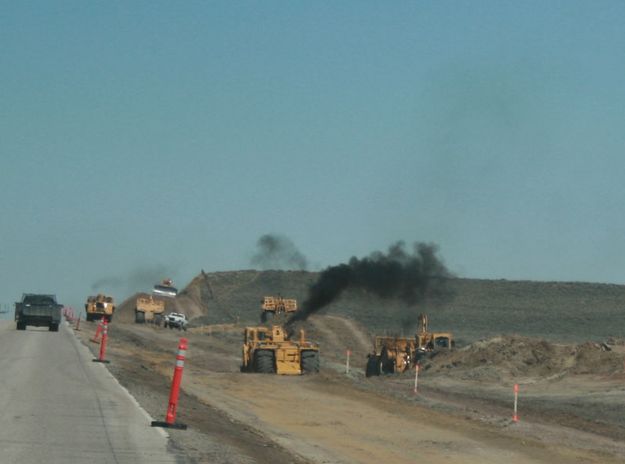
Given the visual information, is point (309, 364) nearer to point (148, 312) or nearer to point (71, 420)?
point (71, 420)

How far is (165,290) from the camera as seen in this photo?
118812 millimetres

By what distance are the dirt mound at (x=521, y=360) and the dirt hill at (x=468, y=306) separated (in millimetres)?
30256

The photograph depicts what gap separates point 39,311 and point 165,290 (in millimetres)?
52334

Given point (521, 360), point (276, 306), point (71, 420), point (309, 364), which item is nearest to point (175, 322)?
point (276, 306)

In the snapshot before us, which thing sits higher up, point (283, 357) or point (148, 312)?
point (148, 312)

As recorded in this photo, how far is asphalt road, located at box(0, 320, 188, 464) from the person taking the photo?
46.9 ft

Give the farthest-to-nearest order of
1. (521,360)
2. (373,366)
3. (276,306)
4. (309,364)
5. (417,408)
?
(276,306), (373,366), (521,360), (309,364), (417,408)

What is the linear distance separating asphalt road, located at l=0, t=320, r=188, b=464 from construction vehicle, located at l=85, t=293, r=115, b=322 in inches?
2472

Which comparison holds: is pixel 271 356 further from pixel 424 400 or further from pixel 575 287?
pixel 575 287

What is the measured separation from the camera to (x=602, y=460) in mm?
21594

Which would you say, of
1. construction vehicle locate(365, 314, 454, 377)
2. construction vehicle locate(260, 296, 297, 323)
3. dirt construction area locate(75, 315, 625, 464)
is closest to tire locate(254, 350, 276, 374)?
dirt construction area locate(75, 315, 625, 464)

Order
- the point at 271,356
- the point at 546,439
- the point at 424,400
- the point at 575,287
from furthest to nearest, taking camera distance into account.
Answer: the point at 575,287, the point at 271,356, the point at 424,400, the point at 546,439

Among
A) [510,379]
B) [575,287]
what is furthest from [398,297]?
[575,287]

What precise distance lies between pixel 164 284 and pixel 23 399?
9881cm
